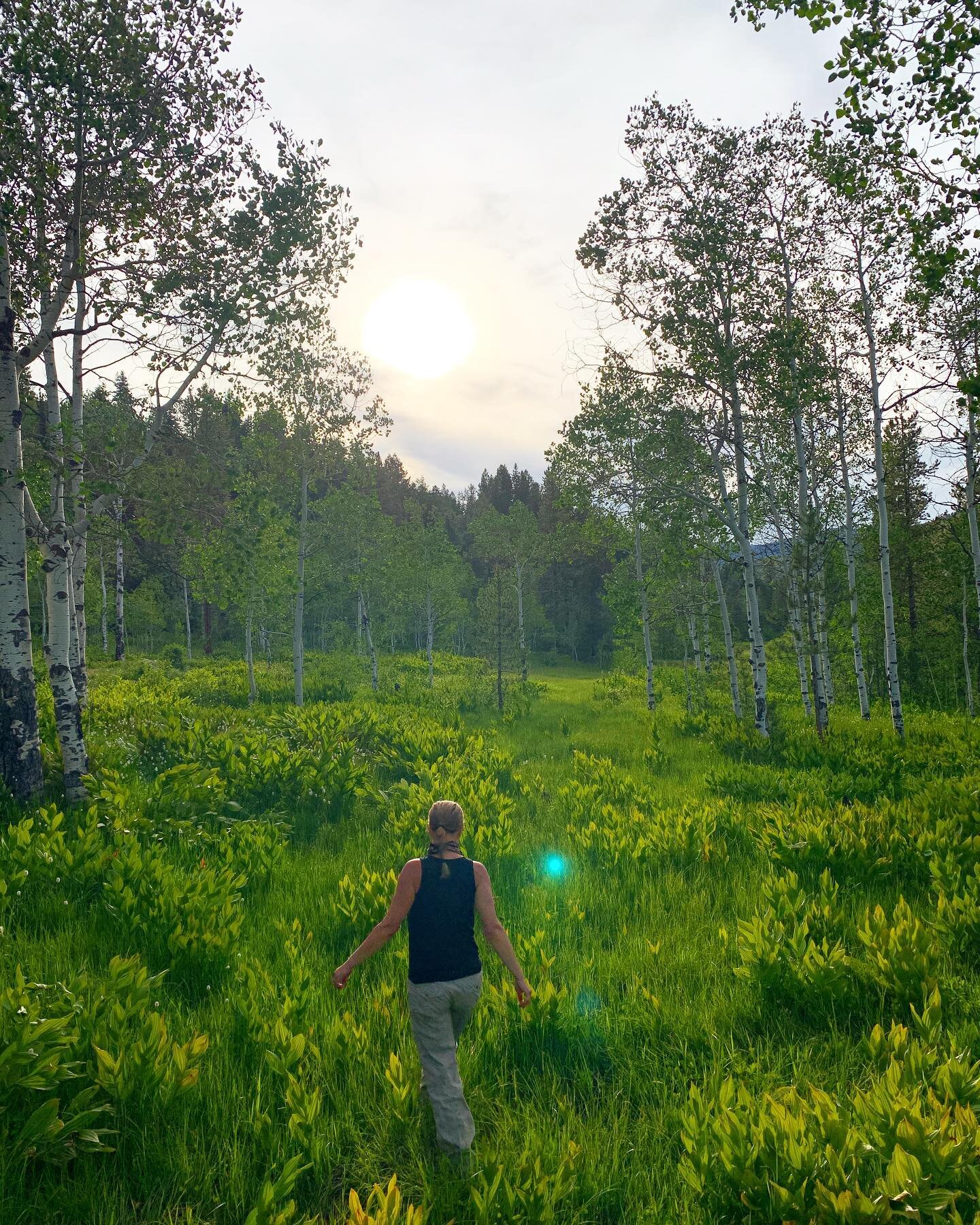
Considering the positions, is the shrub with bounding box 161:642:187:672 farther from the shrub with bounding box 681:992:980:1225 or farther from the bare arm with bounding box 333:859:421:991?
the shrub with bounding box 681:992:980:1225

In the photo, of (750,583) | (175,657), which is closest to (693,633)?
(750,583)

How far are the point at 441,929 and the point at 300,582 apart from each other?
674 inches

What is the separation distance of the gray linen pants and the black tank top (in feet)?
0.19

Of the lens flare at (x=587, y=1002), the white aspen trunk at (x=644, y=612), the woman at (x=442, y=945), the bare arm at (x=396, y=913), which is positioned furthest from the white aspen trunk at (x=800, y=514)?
the bare arm at (x=396, y=913)

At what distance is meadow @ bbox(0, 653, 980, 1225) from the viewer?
269 cm

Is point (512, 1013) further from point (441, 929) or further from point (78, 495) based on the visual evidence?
point (78, 495)

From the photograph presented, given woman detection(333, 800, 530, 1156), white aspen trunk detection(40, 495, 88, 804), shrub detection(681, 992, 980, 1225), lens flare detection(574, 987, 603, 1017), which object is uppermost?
white aspen trunk detection(40, 495, 88, 804)

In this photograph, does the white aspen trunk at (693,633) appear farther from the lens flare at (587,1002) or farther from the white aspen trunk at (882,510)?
the lens flare at (587,1002)

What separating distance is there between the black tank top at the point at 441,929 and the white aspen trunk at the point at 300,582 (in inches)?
645

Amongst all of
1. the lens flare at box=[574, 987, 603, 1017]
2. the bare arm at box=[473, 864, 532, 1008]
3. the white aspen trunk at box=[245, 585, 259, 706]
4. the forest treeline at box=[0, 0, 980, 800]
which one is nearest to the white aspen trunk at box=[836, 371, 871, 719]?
the forest treeline at box=[0, 0, 980, 800]

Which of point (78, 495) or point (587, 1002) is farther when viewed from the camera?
point (78, 495)

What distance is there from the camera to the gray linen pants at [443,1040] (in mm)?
3055

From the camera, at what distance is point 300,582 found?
1922cm

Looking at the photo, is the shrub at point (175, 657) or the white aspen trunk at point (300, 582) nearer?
the white aspen trunk at point (300, 582)
